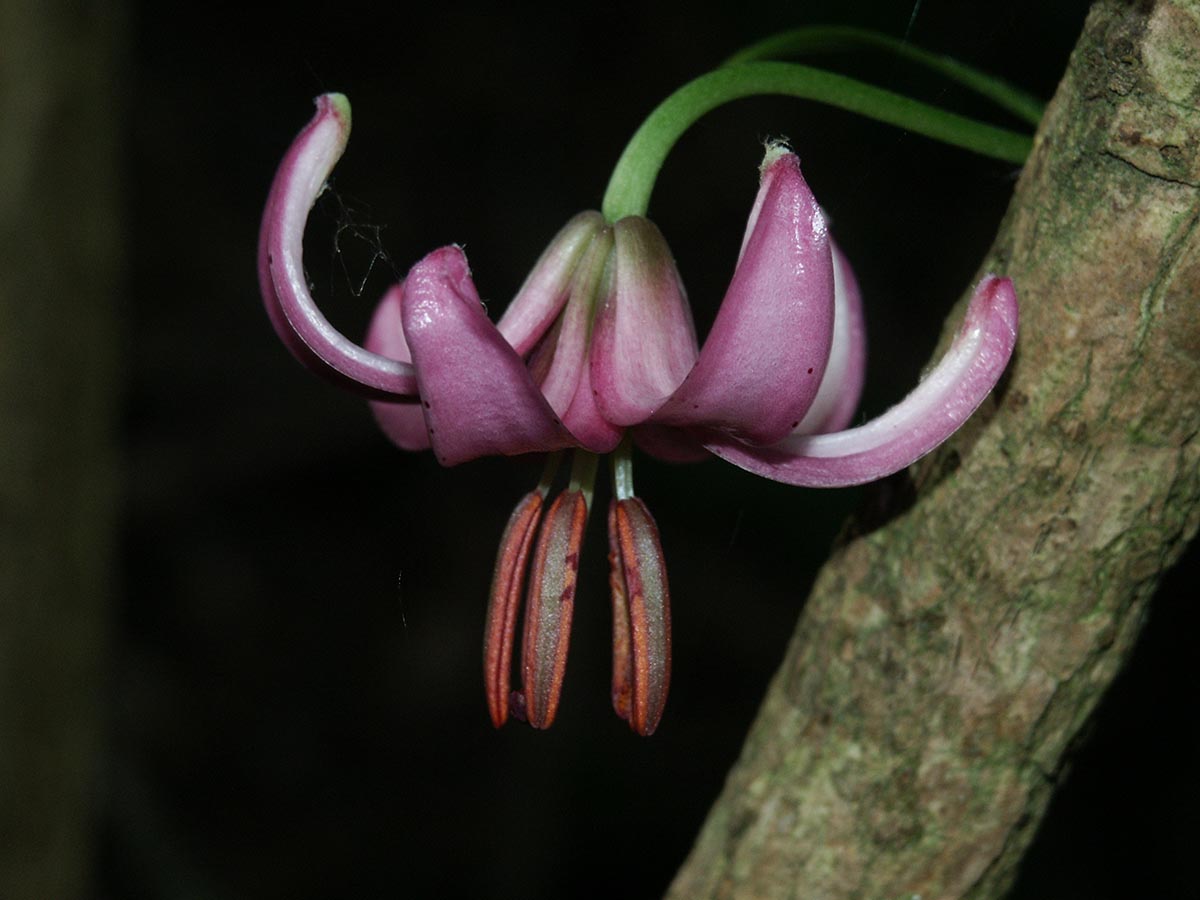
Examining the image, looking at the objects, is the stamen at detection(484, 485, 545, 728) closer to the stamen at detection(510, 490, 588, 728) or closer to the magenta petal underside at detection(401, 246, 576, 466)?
the stamen at detection(510, 490, 588, 728)

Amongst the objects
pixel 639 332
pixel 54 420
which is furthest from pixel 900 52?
pixel 54 420

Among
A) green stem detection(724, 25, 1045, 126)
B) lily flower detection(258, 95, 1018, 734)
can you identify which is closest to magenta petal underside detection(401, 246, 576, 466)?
lily flower detection(258, 95, 1018, 734)

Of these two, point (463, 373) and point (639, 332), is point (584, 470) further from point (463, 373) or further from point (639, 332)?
point (463, 373)

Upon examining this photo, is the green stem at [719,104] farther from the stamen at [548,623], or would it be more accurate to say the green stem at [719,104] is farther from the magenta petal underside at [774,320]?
the stamen at [548,623]

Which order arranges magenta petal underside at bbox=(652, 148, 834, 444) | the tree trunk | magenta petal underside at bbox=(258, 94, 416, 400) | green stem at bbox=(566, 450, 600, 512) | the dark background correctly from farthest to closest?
the dark background
the tree trunk
green stem at bbox=(566, 450, 600, 512)
magenta petal underside at bbox=(258, 94, 416, 400)
magenta petal underside at bbox=(652, 148, 834, 444)

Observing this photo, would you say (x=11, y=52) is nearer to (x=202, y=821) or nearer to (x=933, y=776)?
(x=933, y=776)

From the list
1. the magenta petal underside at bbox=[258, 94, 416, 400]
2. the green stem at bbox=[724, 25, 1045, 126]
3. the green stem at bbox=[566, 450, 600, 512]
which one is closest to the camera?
the magenta petal underside at bbox=[258, 94, 416, 400]
